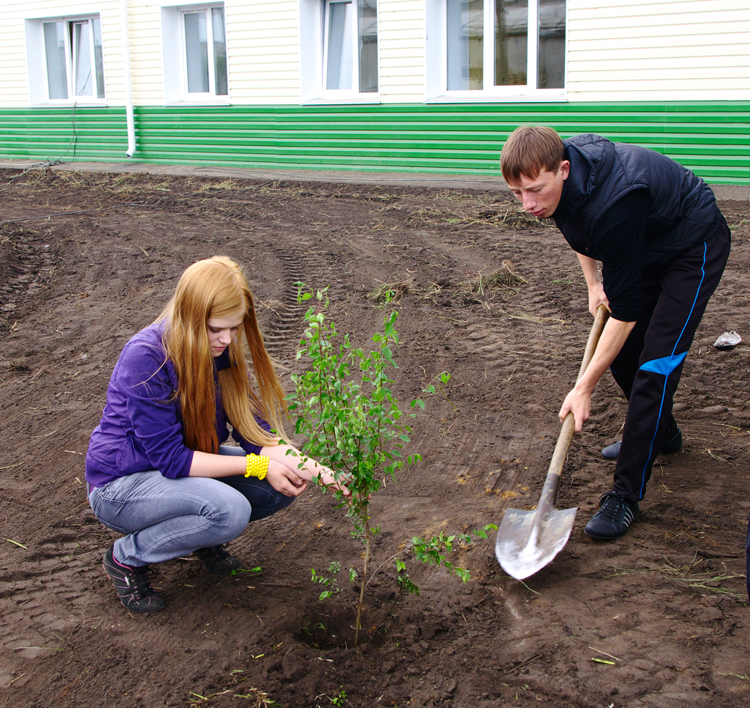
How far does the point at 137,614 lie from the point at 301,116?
35.7 ft

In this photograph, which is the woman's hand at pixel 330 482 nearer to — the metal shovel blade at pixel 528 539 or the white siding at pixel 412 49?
the metal shovel blade at pixel 528 539

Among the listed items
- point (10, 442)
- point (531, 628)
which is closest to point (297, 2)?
point (10, 442)

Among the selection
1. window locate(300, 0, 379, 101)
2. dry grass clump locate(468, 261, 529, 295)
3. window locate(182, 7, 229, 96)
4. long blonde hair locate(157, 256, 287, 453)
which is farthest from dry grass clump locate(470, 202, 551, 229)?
window locate(182, 7, 229, 96)

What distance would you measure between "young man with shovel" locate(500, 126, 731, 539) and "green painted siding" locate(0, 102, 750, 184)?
7.17 meters

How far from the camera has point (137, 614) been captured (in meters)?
Result: 2.70

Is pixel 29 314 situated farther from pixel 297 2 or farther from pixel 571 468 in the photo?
pixel 297 2

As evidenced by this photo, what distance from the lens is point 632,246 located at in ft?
9.25

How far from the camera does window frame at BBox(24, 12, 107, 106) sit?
14.7 metres

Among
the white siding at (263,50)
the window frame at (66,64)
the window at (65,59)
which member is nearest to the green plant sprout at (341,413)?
the white siding at (263,50)


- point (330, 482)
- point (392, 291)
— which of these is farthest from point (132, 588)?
point (392, 291)

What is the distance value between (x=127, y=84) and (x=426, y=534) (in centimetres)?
1296

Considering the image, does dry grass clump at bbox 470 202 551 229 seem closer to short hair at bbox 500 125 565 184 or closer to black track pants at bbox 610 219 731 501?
black track pants at bbox 610 219 731 501

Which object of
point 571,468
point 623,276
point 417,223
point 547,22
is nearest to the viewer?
point 623,276

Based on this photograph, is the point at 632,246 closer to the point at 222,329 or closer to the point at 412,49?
the point at 222,329
